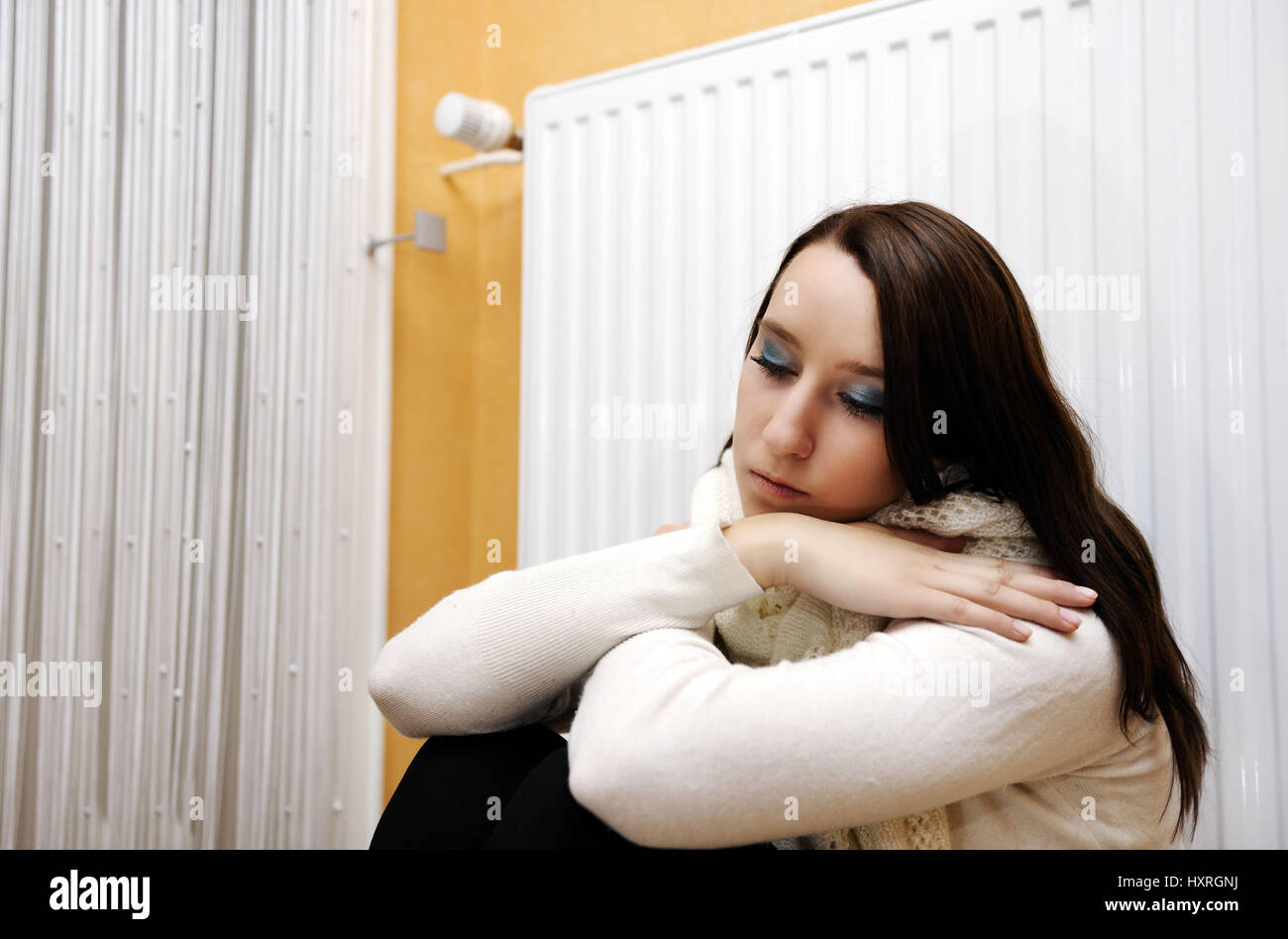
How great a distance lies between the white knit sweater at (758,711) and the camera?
632 mm

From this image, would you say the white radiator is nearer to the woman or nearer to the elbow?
the woman

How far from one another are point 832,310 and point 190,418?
0.95 meters

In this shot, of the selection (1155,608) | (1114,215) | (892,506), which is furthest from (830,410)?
(1114,215)

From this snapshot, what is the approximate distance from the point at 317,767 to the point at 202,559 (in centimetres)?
Answer: 35

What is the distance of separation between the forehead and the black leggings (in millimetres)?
386

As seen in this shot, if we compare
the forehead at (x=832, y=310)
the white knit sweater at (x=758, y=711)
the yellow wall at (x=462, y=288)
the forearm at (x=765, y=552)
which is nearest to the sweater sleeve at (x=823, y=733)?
the white knit sweater at (x=758, y=711)

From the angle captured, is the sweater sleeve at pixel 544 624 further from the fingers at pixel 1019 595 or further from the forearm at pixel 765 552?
the fingers at pixel 1019 595

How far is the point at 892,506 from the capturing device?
33.3 inches

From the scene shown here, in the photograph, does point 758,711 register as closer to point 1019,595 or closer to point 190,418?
point 1019,595

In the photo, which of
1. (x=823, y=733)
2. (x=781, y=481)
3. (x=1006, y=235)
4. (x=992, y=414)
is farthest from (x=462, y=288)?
(x=823, y=733)

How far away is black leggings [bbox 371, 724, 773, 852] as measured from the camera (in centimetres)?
70

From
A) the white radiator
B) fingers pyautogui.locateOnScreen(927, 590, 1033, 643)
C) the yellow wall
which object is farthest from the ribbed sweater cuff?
the yellow wall
